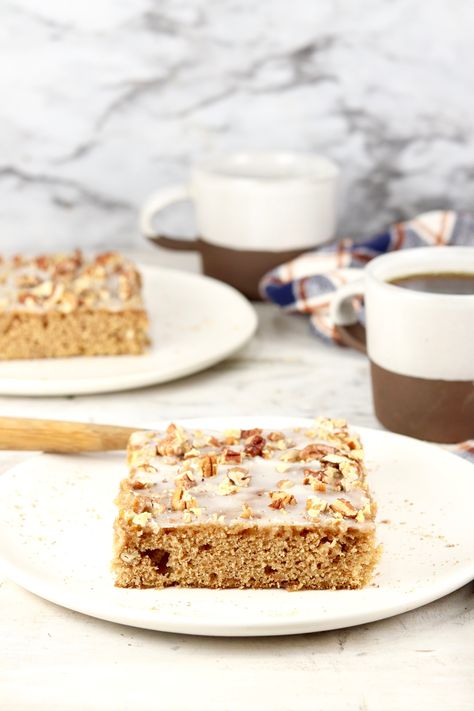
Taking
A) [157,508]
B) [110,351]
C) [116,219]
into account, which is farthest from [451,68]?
[157,508]

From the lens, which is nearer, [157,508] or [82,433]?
[157,508]

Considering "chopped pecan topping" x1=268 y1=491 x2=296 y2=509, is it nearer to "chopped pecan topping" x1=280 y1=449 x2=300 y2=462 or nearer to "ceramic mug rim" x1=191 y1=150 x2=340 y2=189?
"chopped pecan topping" x1=280 y1=449 x2=300 y2=462

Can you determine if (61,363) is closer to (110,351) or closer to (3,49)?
(110,351)

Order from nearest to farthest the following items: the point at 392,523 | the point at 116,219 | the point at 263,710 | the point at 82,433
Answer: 1. the point at 263,710
2. the point at 392,523
3. the point at 82,433
4. the point at 116,219

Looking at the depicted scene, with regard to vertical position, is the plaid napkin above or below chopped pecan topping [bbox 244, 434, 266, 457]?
below

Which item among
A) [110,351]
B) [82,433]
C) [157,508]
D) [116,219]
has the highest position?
[157,508]

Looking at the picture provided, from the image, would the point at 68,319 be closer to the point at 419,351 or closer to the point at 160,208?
the point at 160,208

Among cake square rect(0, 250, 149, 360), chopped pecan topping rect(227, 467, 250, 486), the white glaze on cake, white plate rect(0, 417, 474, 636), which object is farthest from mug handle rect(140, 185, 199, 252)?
chopped pecan topping rect(227, 467, 250, 486)
